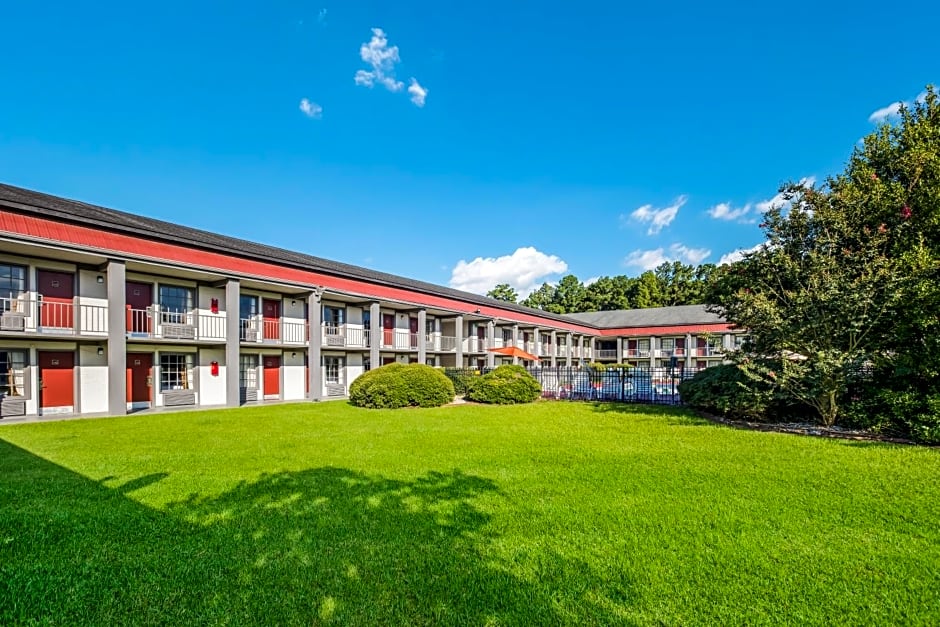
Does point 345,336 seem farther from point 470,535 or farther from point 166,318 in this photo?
point 470,535

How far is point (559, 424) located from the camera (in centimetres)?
1184

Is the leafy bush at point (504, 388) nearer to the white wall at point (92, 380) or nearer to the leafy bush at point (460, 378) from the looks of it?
the leafy bush at point (460, 378)

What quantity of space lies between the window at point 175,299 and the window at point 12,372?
4066mm

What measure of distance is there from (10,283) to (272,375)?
29.8ft

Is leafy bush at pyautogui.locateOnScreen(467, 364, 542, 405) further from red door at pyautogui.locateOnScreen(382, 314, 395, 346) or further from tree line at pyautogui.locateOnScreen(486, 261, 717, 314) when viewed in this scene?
tree line at pyautogui.locateOnScreen(486, 261, 717, 314)

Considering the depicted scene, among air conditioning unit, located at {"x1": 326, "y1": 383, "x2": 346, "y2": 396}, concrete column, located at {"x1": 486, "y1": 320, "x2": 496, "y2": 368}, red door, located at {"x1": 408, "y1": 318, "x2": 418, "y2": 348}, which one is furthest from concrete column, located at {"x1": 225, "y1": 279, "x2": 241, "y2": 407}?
concrete column, located at {"x1": 486, "y1": 320, "x2": 496, "y2": 368}

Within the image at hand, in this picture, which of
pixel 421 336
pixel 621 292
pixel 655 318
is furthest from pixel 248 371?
pixel 621 292

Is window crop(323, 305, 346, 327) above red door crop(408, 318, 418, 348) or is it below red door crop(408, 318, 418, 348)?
above

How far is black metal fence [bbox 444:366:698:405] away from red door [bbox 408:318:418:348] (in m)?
4.45

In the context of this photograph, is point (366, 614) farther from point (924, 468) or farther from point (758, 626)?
point (924, 468)

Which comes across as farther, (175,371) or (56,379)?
(175,371)

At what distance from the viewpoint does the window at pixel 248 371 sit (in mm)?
19281

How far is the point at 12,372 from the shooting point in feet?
44.7

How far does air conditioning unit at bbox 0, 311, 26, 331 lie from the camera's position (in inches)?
502
